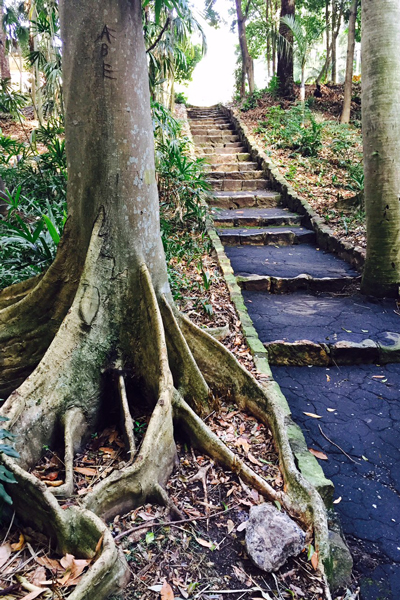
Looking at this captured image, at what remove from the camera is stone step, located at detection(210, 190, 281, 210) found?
26.5 feet

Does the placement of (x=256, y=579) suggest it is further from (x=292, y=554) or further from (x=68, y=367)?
(x=68, y=367)

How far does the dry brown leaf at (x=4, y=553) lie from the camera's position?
63.7 inches

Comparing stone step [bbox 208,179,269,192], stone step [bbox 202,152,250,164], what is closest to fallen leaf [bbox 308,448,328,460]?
stone step [bbox 208,179,269,192]

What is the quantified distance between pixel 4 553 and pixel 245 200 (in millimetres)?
7487

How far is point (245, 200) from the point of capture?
8234 millimetres

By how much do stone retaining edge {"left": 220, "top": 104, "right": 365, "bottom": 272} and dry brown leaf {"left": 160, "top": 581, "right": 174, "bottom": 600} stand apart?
481 centimetres

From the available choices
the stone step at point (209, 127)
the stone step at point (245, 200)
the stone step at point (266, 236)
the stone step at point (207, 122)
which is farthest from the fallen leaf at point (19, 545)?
the stone step at point (207, 122)

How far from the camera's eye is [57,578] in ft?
5.04

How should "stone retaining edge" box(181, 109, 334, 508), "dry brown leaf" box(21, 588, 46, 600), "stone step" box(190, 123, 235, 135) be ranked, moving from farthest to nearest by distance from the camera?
"stone step" box(190, 123, 235, 135) < "stone retaining edge" box(181, 109, 334, 508) < "dry brown leaf" box(21, 588, 46, 600)

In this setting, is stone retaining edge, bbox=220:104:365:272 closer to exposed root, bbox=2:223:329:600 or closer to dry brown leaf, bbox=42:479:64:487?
exposed root, bbox=2:223:329:600

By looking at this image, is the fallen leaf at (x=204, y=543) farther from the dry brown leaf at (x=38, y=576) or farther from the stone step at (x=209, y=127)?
the stone step at (x=209, y=127)

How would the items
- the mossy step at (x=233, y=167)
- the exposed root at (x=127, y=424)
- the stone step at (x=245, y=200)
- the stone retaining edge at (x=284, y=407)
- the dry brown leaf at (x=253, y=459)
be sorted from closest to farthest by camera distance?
the exposed root at (x=127, y=424) → the stone retaining edge at (x=284, y=407) → the dry brown leaf at (x=253, y=459) → the stone step at (x=245, y=200) → the mossy step at (x=233, y=167)

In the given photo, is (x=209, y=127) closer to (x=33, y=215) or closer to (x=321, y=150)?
(x=321, y=150)

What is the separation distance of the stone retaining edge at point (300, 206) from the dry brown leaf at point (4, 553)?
5075 mm
